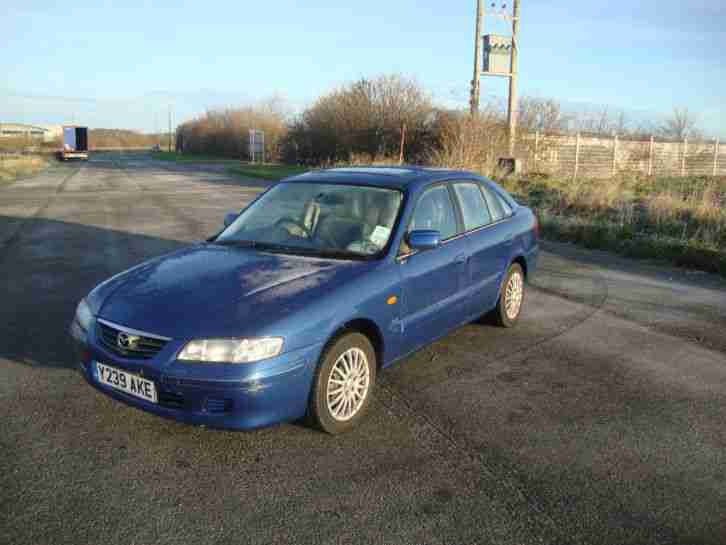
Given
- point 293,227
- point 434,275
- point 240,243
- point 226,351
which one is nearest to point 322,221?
point 293,227

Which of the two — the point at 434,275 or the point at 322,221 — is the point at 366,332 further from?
the point at 322,221

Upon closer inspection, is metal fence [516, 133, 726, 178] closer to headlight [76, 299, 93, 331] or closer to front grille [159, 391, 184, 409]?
headlight [76, 299, 93, 331]

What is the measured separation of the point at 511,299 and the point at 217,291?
3.35 metres

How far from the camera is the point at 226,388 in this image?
11.2ft

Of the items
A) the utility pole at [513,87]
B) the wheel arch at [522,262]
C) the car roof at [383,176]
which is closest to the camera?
the car roof at [383,176]

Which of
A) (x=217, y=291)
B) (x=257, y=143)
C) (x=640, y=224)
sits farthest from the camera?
(x=257, y=143)

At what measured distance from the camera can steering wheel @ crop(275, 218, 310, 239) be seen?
4.82 metres

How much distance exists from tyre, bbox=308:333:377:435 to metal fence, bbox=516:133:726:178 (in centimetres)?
2139

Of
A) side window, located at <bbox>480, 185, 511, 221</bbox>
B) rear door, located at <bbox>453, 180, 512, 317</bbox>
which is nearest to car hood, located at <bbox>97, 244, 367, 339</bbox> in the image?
rear door, located at <bbox>453, 180, 512, 317</bbox>

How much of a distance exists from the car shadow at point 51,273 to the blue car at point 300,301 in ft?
5.34

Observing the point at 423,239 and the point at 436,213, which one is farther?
the point at 436,213

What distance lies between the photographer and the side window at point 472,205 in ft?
18.2

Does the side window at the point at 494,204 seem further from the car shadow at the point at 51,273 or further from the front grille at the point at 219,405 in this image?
the car shadow at the point at 51,273

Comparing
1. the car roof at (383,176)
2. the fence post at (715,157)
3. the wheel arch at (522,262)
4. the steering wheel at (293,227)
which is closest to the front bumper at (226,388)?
the steering wheel at (293,227)
